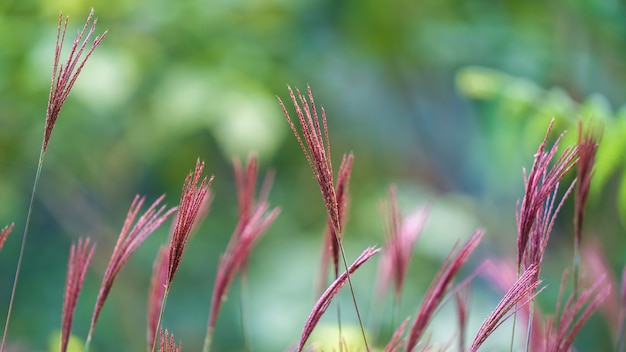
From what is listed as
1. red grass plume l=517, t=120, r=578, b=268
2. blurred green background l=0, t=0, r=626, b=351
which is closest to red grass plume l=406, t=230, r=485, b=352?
red grass plume l=517, t=120, r=578, b=268

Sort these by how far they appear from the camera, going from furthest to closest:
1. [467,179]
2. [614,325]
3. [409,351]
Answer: [467,179], [614,325], [409,351]

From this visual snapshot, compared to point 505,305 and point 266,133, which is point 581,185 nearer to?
point 505,305

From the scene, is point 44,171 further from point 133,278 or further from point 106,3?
point 106,3

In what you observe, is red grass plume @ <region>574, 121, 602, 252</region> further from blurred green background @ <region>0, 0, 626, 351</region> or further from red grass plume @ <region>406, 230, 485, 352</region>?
blurred green background @ <region>0, 0, 626, 351</region>

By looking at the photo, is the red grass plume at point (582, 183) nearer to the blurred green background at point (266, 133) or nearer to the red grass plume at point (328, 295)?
the red grass plume at point (328, 295)

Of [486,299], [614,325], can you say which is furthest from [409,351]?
[486,299]

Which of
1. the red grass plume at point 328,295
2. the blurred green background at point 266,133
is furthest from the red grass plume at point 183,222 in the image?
the blurred green background at point 266,133

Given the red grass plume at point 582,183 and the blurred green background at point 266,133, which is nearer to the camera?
the red grass plume at point 582,183
